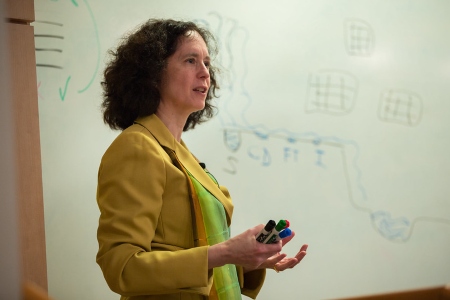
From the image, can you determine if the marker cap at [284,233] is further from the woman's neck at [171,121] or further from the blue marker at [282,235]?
the woman's neck at [171,121]

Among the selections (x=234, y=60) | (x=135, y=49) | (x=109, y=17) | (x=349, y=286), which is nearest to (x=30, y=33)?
(x=135, y=49)

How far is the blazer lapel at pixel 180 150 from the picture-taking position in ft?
3.93

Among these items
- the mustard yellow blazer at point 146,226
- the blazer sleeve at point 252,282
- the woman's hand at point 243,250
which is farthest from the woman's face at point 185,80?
the blazer sleeve at point 252,282

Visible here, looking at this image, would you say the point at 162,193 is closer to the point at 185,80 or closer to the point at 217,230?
the point at 217,230

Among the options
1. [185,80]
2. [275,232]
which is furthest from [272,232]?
[185,80]

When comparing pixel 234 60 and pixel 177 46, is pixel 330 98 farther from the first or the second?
pixel 177 46

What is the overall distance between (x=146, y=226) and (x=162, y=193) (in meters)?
0.08

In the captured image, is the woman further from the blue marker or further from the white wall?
the white wall

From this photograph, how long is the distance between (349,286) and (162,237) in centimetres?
135

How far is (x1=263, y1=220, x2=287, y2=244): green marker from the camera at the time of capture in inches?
40.8

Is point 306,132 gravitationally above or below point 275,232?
above

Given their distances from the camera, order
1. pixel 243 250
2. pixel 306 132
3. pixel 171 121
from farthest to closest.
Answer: pixel 306 132, pixel 171 121, pixel 243 250

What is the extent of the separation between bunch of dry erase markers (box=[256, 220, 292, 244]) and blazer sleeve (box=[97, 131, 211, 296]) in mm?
111

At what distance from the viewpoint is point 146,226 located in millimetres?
1060
